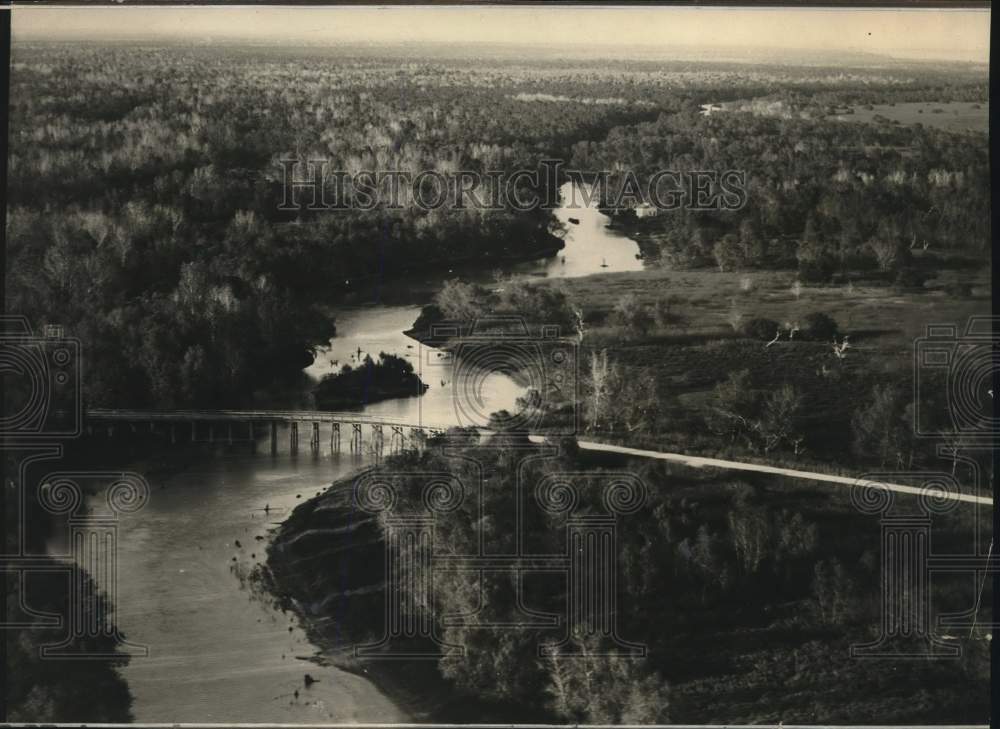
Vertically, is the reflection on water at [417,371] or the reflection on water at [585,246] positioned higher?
the reflection on water at [585,246]

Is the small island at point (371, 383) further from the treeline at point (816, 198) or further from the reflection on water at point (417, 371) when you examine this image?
the treeline at point (816, 198)

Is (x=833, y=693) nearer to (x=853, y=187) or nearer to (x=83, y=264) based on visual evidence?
(x=853, y=187)

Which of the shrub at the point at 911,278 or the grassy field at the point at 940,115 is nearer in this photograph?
the shrub at the point at 911,278

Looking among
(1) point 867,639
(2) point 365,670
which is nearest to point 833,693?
(1) point 867,639

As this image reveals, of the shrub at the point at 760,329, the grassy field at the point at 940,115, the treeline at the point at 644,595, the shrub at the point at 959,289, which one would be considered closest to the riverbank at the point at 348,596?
the treeline at the point at 644,595

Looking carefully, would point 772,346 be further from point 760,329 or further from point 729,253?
point 729,253

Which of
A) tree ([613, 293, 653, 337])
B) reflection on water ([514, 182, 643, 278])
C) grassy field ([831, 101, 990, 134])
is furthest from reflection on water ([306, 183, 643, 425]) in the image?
grassy field ([831, 101, 990, 134])
